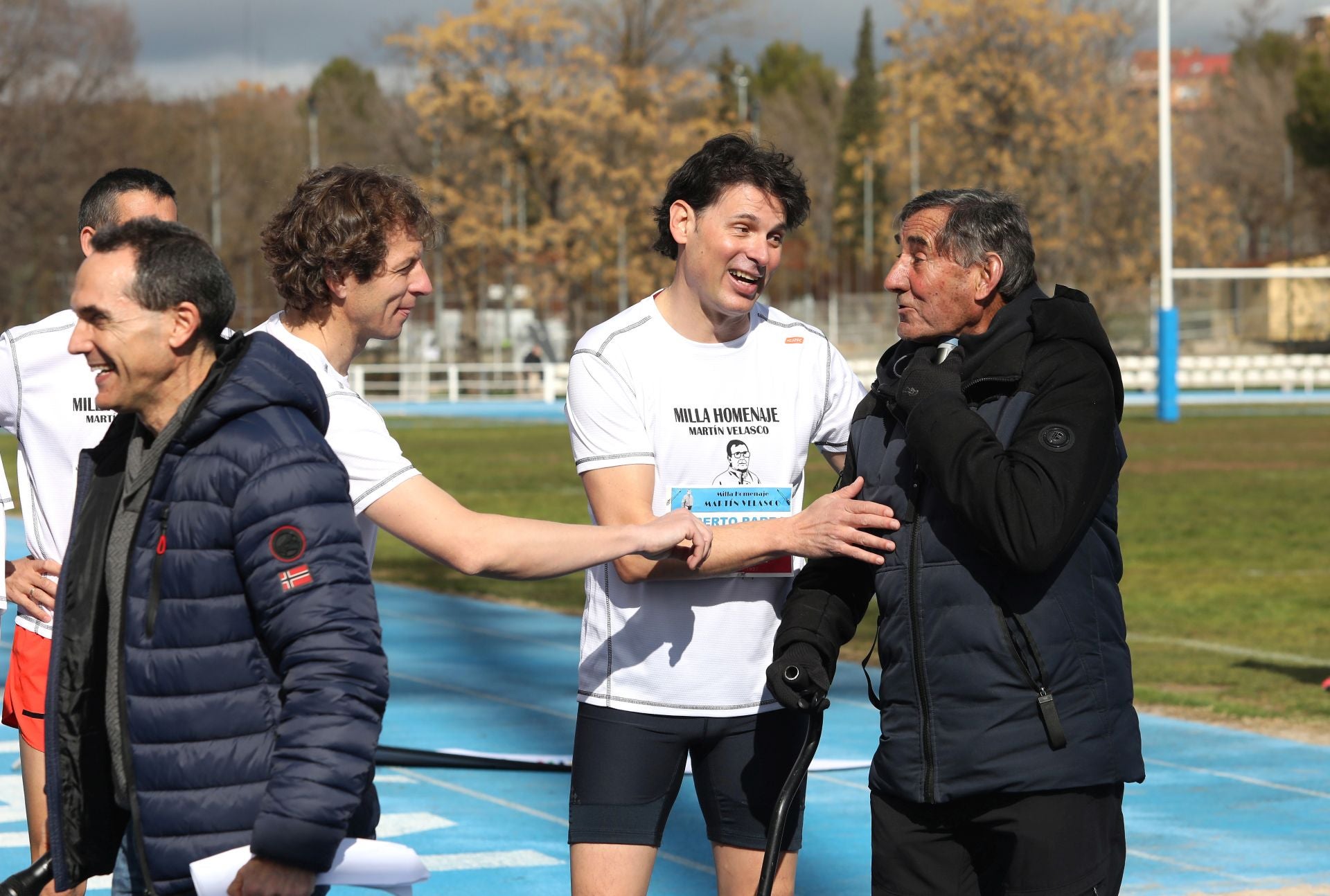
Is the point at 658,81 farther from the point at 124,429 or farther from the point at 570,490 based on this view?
the point at 124,429

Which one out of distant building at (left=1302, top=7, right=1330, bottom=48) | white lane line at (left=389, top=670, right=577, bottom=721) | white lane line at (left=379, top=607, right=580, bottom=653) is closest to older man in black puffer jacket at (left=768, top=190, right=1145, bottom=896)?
white lane line at (left=389, top=670, right=577, bottom=721)

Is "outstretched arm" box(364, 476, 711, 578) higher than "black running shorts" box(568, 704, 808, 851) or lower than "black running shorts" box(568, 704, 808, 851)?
higher

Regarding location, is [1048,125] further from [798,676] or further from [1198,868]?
[798,676]

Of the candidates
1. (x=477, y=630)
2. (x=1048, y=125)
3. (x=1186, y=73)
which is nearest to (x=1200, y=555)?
(x=477, y=630)

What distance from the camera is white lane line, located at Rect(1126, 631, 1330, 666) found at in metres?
10.5

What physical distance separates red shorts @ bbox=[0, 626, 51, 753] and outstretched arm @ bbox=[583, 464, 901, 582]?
59.8 inches

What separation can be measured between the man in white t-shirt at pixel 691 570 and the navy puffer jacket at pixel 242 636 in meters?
1.37

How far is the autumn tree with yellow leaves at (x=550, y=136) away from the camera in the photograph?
168 feet

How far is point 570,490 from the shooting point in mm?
21484

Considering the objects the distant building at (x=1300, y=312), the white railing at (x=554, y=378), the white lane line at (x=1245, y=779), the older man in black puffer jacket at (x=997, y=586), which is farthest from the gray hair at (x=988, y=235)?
the distant building at (x=1300, y=312)

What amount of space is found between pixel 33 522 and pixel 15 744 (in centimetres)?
390

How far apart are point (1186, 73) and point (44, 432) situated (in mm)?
184551

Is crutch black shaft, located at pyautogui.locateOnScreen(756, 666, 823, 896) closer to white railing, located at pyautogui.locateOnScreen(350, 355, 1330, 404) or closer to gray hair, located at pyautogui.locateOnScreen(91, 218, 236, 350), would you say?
gray hair, located at pyautogui.locateOnScreen(91, 218, 236, 350)

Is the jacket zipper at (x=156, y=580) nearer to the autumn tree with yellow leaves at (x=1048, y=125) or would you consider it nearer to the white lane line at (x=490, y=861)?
the white lane line at (x=490, y=861)
